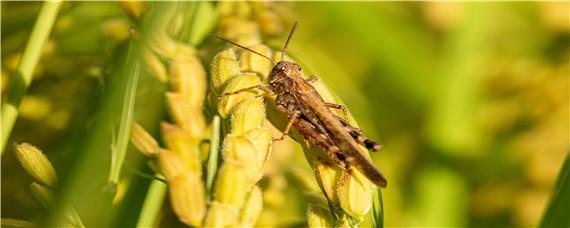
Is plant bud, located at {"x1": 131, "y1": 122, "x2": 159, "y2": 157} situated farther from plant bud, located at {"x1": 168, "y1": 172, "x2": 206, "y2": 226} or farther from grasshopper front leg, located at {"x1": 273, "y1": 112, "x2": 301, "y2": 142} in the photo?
grasshopper front leg, located at {"x1": 273, "y1": 112, "x2": 301, "y2": 142}

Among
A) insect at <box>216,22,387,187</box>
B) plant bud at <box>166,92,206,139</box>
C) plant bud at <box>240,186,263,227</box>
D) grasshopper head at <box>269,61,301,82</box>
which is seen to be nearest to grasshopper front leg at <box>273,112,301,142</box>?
insect at <box>216,22,387,187</box>

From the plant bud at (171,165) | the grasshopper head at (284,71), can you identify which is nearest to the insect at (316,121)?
the grasshopper head at (284,71)

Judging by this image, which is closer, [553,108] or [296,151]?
[296,151]

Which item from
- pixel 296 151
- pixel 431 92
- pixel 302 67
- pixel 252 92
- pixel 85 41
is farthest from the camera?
pixel 431 92

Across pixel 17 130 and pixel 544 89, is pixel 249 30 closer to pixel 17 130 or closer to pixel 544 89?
pixel 17 130

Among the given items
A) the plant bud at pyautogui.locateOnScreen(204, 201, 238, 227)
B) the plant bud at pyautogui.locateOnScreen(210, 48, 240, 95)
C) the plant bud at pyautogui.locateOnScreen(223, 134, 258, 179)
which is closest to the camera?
the plant bud at pyautogui.locateOnScreen(204, 201, 238, 227)

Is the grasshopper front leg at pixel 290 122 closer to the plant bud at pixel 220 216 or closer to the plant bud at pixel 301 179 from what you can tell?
the plant bud at pixel 301 179

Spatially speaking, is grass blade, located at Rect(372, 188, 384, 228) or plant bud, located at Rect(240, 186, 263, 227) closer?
plant bud, located at Rect(240, 186, 263, 227)

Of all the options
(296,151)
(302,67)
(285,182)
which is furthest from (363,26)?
(285,182)
